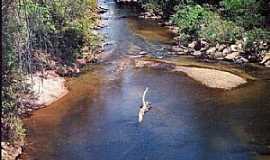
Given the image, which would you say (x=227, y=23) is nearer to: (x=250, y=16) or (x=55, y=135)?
(x=250, y=16)

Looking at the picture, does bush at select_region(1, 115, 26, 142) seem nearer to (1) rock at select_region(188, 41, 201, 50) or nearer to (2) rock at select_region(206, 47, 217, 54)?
(2) rock at select_region(206, 47, 217, 54)

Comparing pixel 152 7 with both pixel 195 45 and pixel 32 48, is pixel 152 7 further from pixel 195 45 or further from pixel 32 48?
pixel 32 48

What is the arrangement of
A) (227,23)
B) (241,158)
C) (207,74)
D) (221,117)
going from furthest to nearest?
(227,23) < (207,74) < (221,117) < (241,158)

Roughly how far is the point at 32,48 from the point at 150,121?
29.6 ft

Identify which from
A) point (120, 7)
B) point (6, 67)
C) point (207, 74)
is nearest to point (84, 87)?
point (207, 74)

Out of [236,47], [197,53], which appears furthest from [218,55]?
[197,53]

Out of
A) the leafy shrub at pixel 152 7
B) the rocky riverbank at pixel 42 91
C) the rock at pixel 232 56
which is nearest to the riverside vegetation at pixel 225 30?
the rock at pixel 232 56

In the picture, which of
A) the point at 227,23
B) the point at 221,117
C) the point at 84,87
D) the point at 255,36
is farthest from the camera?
the point at 227,23

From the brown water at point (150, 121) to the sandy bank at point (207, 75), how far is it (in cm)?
72

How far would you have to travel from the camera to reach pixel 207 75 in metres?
30.2

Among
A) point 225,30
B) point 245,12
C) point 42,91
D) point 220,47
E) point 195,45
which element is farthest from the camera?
point 245,12

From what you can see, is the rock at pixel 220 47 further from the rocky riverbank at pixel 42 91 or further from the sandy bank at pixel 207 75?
the rocky riverbank at pixel 42 91

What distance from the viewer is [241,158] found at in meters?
18.2

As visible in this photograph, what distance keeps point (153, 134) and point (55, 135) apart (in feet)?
13.3
